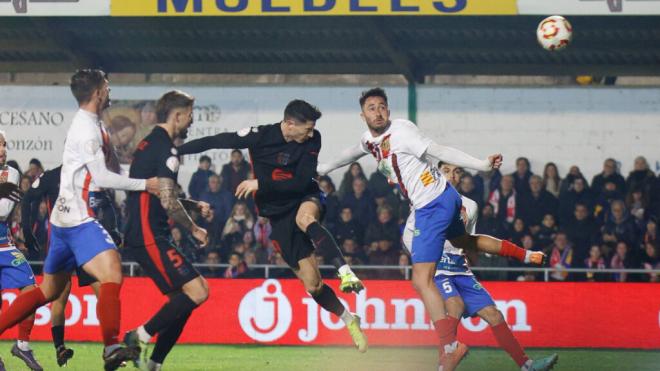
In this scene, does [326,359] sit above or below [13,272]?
below

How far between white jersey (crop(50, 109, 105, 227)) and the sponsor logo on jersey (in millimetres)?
2713

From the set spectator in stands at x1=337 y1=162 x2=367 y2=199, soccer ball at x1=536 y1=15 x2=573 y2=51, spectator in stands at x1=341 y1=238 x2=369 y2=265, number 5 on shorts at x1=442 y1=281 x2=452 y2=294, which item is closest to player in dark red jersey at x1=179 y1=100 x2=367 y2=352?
number 5 on shorts at x1=442 y1=281 x2=452 y2=294

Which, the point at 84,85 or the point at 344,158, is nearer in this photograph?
the point at 84,85

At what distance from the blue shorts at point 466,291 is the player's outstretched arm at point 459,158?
1.34 meters

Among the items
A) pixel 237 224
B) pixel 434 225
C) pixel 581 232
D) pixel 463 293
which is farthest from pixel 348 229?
pixel 434 225

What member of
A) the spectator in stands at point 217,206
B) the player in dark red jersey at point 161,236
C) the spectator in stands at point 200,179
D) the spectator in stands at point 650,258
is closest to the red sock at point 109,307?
the player in dark red jersey at point 161,236

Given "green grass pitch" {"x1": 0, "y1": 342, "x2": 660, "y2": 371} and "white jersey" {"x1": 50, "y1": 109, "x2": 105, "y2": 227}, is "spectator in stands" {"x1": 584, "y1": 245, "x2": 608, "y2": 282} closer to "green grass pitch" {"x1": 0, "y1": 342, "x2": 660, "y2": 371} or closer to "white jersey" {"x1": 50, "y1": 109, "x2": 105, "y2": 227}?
"green grass pitch" {"x1": 0, "y1": 342, "x2": 660, "y2": 371}

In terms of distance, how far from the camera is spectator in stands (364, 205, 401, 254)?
17.7m

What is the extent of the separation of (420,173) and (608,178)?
8.20 metres

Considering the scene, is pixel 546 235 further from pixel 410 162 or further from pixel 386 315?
pixel 410 162

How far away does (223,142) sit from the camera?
37.2ft

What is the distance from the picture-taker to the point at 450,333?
1071 centimetres

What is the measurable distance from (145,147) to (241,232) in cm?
802

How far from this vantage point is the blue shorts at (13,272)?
12.4 metres
